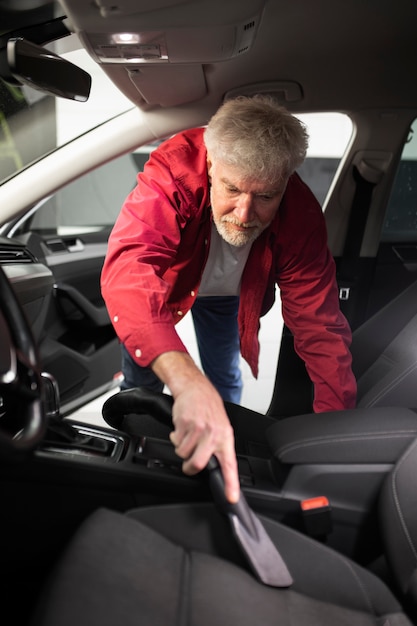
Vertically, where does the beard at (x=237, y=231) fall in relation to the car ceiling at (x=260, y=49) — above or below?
below

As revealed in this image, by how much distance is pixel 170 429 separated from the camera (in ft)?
4.40

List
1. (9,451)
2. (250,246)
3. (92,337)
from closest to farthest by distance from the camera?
1. (9,451)
2. (250,246)
3. (92,337)

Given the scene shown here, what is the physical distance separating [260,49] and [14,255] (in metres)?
1.06

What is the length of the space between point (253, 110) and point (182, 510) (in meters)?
0.99

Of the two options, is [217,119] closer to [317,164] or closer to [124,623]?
[124,623]

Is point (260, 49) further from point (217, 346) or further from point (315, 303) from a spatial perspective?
point (217, 346)

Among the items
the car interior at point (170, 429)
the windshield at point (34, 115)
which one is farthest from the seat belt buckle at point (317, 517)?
the windshield at point (34, 115)

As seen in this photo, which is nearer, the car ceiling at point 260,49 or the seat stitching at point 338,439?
the seat stitching at point 338,439

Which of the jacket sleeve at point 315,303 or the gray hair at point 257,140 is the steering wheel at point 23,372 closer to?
the gray hair at point 257,140

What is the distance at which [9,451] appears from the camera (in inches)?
26.7

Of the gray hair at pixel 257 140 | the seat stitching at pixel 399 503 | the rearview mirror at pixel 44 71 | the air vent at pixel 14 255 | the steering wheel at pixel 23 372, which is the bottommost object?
the seat stitching at pixel 399 503

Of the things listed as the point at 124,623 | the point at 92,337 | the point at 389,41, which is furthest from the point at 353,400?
the point at 92,337

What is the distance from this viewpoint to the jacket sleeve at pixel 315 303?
5.53ft

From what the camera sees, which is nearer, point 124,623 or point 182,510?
point 124,623
